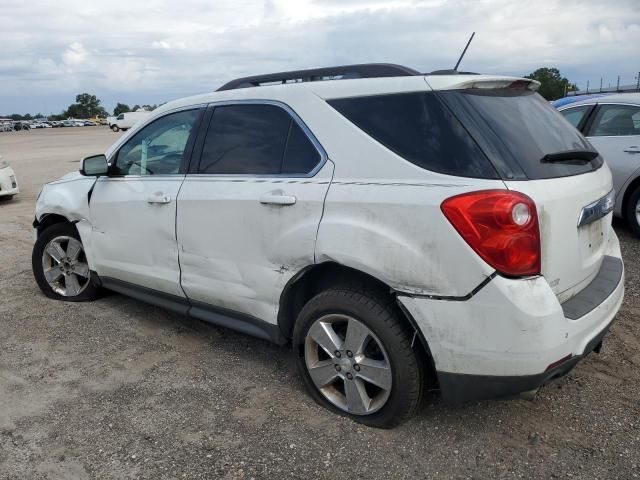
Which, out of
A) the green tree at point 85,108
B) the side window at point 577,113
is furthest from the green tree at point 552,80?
the green tree at point 85,108

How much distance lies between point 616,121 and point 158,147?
5488mm

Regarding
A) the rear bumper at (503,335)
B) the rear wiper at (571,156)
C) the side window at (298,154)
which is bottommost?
the rear bumper at (503,335)

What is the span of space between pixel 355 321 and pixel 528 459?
40.3 inches

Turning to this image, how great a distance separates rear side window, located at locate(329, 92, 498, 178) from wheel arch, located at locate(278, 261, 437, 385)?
2.04 ft

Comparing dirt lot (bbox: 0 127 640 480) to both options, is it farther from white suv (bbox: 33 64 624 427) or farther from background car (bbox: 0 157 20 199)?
background car (bbox: 0 157 20 199)

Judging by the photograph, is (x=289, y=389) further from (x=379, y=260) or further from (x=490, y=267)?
(x=490, y=267)

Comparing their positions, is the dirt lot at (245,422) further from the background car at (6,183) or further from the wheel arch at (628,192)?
the background car at (6,183)

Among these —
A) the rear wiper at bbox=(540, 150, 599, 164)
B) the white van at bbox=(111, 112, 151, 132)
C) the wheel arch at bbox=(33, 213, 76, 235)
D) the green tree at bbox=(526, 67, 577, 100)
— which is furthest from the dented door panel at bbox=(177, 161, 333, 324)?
the green tree at bbox=(526, 67, 577, 100)

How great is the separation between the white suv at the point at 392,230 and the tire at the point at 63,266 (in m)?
1.27

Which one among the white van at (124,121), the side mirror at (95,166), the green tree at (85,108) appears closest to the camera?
the side mirror at (95,166)

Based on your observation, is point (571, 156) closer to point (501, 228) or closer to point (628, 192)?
point (501, 228)

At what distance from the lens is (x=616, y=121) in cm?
676

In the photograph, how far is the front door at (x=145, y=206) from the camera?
3711mm

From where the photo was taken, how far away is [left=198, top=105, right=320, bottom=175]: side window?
3.06 meters
